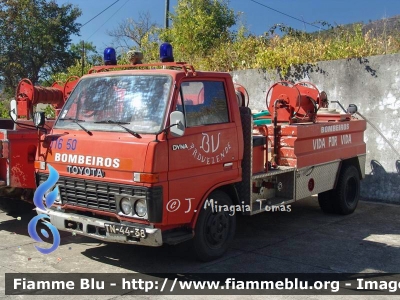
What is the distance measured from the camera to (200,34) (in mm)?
15641

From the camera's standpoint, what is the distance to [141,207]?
5.07 meters

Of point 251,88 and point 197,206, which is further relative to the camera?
point 251,88

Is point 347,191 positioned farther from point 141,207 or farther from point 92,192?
point 92,192

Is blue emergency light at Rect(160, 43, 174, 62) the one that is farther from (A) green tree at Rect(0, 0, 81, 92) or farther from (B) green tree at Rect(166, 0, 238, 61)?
(A) green tree at Rect(0, 0, 81, 92)

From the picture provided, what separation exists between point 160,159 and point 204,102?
1.09 meters

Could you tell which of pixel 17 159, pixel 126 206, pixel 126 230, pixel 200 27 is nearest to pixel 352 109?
pixel 126 206

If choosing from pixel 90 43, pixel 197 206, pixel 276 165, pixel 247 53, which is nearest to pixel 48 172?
pixel 197 206

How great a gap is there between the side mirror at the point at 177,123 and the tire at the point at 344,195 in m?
4.14

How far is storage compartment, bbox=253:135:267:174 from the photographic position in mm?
6492

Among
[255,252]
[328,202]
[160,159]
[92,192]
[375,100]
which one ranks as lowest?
[255,252]

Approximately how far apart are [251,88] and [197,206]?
6238 millimetres

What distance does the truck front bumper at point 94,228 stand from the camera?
5.02m

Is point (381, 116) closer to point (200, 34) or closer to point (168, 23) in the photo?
point (200, 34)

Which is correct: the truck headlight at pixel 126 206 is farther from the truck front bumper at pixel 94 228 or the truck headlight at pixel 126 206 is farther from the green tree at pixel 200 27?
the green tree at pixel 200 27
